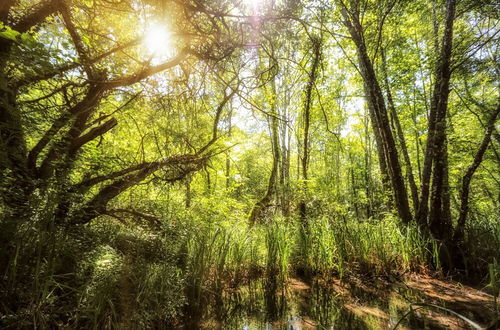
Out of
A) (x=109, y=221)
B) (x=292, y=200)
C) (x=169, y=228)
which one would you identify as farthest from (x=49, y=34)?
(x=292, y=200)

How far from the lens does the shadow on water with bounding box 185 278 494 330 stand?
1823 mm

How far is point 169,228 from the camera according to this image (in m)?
2.63

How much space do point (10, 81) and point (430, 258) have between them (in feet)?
17.2

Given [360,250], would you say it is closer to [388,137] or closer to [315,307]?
[315,307]

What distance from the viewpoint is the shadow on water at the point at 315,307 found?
1.82 metres

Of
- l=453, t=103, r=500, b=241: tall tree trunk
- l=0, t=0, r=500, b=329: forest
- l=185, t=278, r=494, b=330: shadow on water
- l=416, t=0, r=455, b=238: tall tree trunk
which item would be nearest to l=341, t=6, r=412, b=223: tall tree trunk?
l=0, t=0, r=500, b=329: forest

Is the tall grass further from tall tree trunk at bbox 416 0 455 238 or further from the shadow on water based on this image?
tall tree trunk at bbox 416 0 455 238

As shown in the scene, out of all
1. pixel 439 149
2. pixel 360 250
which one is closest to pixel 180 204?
→ pixel 360 250

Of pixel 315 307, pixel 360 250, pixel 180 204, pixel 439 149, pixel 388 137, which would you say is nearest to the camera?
pixel 315 307

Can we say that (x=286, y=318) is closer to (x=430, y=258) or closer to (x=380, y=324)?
(x=380, y=324)

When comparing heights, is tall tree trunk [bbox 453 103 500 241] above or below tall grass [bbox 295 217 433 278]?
above

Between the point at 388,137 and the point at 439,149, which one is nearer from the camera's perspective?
the point at 439,149

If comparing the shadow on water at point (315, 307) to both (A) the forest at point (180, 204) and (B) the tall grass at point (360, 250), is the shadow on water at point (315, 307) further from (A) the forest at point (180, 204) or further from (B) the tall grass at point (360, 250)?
(B) the tall grass at point (360, 250)

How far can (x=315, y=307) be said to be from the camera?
2158 mm
